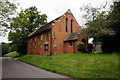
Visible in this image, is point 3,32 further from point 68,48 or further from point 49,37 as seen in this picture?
point 68,48

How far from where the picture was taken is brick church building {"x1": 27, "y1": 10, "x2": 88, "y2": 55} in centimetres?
2609

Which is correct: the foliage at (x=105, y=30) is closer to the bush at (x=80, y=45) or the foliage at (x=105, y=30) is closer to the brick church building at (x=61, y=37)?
the bush at (x=80, y=45)

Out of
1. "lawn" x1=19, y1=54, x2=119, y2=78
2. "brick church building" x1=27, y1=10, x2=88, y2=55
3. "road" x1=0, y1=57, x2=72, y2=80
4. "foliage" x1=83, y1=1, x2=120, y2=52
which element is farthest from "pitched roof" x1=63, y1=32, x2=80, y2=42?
"road" x1=0, y1=57, x2=72, y2=80

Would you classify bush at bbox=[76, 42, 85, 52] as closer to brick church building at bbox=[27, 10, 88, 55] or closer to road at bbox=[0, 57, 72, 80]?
brick church building at bbox=[27, 10, 88, 55]

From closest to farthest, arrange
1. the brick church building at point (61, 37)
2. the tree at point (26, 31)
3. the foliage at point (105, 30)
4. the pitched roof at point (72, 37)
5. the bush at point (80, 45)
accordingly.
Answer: the foliage at point (105, 30), the bush at point (80, 45), the pitched roof at point (72, 37), the brick church building at point (61, 37), the tree at point (26, 31)

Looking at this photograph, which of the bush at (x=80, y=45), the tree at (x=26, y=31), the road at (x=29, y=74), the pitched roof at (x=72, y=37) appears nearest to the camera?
the road at (x=29, y=74)

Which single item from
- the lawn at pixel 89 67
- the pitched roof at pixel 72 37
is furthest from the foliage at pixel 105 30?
the lawn at pixel 89 67

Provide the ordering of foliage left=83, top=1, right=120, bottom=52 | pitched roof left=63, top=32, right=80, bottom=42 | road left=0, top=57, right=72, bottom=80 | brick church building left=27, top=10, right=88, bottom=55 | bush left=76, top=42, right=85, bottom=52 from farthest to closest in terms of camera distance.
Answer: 1. brick church building left=27, top=10, right=88, bottom=55
2. pitched roof left=63, top=32, right=80, bottom=42
3. bush left=76, top=42, right=85, bottom=52
4. foliage left=83, top=1, right=120, bottom=52
5. road left=0, top=57, right=72, bottom=80

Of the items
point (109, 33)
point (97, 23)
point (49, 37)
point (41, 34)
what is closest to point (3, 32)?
point (49, 37)

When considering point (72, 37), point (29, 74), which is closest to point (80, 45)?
point (72, 37)

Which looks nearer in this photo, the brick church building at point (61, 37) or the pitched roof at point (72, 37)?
the pitched roof at point (72, 37)

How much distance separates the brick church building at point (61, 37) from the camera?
85.6ft

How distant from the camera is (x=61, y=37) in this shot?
2819 cm

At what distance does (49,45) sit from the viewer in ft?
88.8
